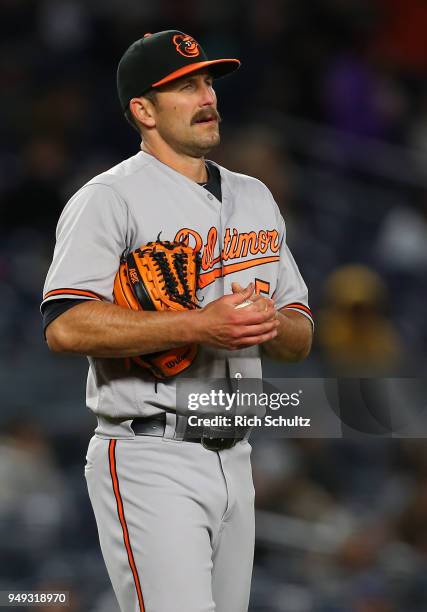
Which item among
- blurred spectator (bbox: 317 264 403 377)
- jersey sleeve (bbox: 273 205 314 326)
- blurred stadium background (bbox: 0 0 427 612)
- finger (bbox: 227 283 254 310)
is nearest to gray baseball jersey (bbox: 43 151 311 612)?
jersey sleeve (bbox: 273 205 314 326)

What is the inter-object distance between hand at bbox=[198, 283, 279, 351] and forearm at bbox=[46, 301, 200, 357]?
2 centimetres

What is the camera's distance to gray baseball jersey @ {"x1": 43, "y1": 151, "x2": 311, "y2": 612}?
2.08m

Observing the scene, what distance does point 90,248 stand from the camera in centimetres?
212

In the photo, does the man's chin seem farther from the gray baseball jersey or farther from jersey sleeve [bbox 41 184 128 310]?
jersey sleeve [bbox 41 184 128 310]

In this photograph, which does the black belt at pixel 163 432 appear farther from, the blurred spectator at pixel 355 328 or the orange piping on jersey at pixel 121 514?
the blurred spectator at pixel 355 328

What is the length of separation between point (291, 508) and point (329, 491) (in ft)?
0.82

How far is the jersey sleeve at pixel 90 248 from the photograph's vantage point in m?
2.11

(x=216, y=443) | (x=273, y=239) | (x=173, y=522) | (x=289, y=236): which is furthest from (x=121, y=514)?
(x=289, y=236)

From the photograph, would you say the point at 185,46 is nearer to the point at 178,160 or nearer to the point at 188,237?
the point at 178,160

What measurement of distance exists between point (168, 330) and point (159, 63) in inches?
24.1

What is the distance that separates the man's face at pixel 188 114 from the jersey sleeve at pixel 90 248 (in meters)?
0.22

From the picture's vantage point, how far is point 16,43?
21.2 feet

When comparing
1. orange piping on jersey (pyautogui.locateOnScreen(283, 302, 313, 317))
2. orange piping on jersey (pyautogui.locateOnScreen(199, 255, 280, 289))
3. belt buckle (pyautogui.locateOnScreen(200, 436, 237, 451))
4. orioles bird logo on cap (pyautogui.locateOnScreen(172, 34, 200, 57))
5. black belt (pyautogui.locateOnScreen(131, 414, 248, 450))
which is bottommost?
belt buckle (pyautogui.locateOnScreen(200, 436, 237, 451))

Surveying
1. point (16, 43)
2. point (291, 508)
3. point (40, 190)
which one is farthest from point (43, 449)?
point (16, 43)
